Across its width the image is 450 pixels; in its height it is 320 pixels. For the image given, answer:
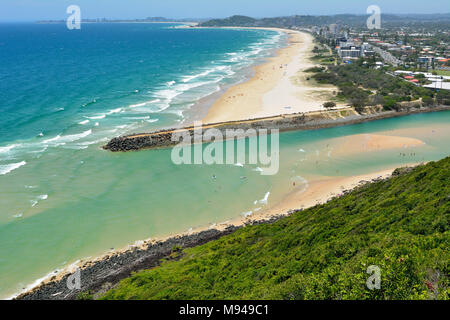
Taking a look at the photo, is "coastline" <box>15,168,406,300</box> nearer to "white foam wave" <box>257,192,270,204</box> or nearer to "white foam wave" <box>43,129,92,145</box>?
"white foam wave" <box>257,192,270,204</box>

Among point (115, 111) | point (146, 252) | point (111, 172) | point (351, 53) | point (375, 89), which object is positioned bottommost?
point (146, 252)

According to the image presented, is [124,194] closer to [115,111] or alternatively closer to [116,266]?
[116,266]

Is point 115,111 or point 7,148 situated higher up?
point 115,111

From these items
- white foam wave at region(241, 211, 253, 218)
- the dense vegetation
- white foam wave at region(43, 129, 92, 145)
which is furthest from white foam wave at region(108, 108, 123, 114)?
the dense vegetation

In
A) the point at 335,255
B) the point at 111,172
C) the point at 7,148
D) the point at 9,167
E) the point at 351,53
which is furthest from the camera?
the point at 351,53

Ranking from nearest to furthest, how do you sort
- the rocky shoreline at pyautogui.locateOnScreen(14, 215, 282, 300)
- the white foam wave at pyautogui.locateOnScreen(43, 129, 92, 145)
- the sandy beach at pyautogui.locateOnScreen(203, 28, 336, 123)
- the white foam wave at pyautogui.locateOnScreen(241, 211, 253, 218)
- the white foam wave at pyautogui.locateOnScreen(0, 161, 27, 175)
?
the rocky shoreline at pyautogui.locateOnScreen(14, 215, 282, 300) → the white foam wave at pyautogui.locateOnScreen(241, 211, 253, 218) → the white foam wave at pyautogui.locateOnScreen(0, 161, 27, 175) → the white foam wave at pyautogui.locateOnScreen(43, 129, 92, 145) → the sandy beach at pyautogui.locateOnScreen(203, 28, 336, 123)

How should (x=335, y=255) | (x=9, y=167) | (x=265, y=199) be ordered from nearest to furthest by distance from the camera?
(x=335, y=255) < (x=265, y=199) < (x=9, y=167)

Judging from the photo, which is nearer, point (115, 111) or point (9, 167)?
point (9, 167)

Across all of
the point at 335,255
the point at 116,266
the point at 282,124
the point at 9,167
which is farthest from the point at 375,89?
the point at 9,167
